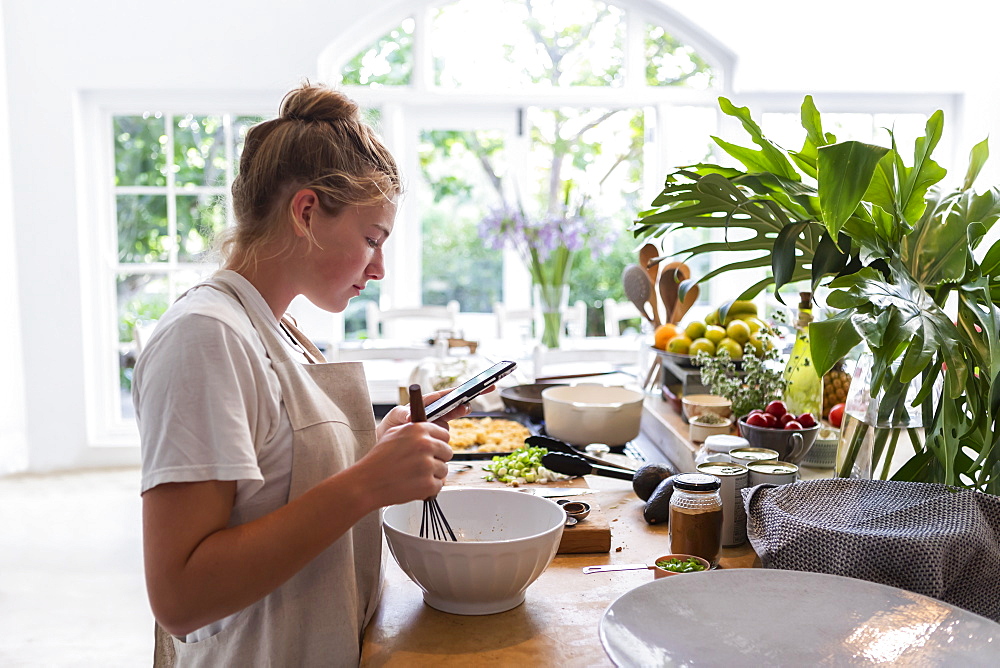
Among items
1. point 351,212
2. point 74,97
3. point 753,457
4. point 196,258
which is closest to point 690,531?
point 753,457

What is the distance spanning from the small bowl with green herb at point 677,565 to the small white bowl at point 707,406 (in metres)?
0.67

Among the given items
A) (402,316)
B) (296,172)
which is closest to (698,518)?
(296,172)

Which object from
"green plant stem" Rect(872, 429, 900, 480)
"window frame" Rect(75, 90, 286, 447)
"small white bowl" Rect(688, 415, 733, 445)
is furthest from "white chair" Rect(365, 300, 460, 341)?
"green plant stem" Rect(872, 429, 900, 480)

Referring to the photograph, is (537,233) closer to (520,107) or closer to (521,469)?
(520,107)

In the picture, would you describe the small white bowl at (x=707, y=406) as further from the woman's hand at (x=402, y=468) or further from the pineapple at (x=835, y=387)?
the woman's hand at (x=402, y=468)

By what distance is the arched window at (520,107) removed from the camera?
4715 millimetres

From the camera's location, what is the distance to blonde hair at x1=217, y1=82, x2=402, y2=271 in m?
1.09

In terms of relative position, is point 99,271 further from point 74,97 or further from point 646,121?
point 646,121

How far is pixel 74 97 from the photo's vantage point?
4.45 metres

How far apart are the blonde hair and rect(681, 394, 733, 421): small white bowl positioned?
891mm

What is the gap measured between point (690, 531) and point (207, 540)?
0.63 m

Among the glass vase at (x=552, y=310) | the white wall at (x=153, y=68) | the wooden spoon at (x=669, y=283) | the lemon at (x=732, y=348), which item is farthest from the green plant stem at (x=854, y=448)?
the white wall at (x=153, y=68)

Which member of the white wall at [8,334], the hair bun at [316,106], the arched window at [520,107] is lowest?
the white wall at [8,334]

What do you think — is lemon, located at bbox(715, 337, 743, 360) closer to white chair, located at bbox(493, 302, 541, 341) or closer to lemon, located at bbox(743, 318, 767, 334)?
lemon, located at bbox(743, 318, 767, 334)
